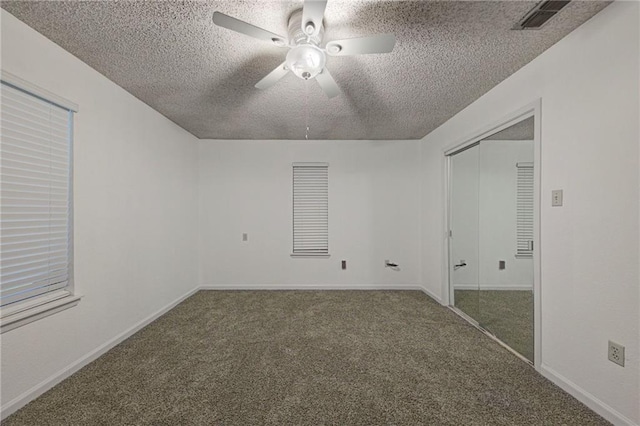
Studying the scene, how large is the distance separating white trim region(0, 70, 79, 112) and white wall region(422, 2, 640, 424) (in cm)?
358

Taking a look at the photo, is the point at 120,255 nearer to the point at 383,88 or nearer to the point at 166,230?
the point at 166,230

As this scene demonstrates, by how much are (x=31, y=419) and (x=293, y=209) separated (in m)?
3.12

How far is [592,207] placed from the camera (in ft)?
4.97

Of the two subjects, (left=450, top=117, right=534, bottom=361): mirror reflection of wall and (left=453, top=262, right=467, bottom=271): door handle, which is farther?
(left=453, top=262, right=467, bottom=271): door handle

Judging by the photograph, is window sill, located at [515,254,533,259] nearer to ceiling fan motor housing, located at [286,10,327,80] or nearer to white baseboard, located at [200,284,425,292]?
white baseboard, located at [200,284,425,292]

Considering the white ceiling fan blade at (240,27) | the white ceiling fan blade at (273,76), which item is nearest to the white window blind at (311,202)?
the white ceiling fan blade at (273,76)

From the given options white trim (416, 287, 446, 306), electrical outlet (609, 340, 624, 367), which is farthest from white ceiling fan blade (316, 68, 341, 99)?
white trim (416, 287, 446, 306)

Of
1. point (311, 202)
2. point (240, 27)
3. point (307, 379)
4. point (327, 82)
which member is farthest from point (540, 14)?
point (311, 202)

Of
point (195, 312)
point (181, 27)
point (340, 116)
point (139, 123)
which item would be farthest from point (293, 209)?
point (181, 27)

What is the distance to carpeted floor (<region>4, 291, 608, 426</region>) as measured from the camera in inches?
58.7

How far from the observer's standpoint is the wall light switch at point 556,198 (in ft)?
5.62

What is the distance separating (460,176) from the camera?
126 inches

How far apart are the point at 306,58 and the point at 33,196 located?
2.04m

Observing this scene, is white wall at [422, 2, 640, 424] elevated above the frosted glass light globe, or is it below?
below
